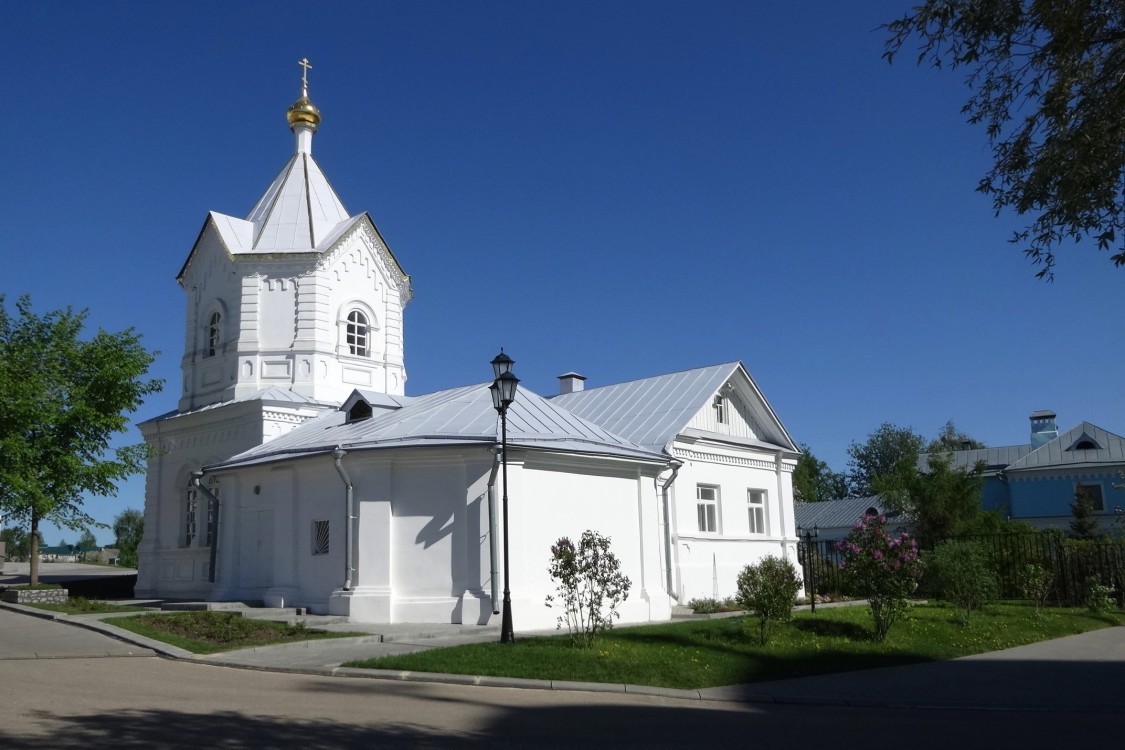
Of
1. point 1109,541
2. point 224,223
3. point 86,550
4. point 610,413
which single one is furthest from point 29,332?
point 86,550

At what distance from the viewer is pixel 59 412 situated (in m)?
24.4

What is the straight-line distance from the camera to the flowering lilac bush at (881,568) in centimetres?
1560

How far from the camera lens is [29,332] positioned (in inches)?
1019

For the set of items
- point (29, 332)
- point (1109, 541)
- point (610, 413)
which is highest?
point (29, 332)

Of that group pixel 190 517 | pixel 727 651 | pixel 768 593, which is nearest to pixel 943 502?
pixel 768 593

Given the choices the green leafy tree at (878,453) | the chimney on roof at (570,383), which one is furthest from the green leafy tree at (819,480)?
the chimney on roof at (570,383)

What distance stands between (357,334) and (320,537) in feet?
32.9

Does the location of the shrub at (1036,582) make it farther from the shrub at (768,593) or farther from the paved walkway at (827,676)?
the shrub at (768,593)

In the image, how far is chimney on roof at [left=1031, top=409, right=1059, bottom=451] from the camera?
55125 millimetres

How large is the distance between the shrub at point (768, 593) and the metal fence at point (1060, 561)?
6.99m

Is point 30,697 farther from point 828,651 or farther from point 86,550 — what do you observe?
point 86,550

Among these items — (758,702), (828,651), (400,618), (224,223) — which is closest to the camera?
(758,702)

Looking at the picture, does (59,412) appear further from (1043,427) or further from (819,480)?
(819,480)

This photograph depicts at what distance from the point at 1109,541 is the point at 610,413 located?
45.1 ft
